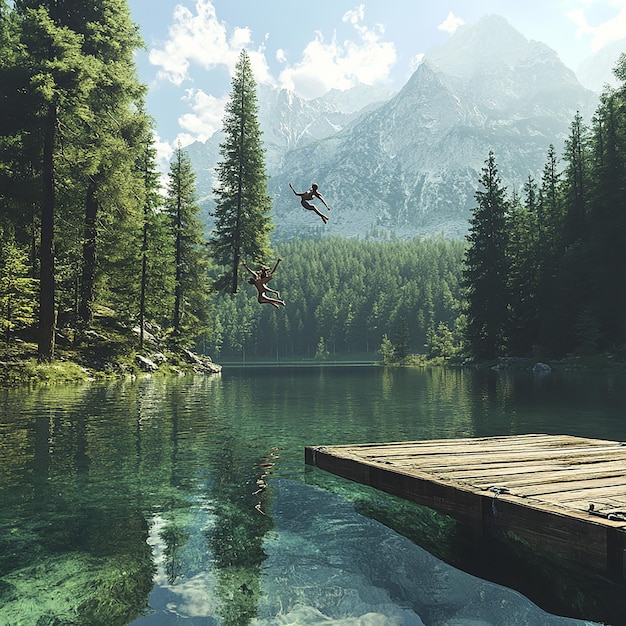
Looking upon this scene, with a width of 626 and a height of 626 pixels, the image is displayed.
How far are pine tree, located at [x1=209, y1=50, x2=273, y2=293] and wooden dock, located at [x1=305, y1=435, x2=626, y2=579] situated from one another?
4041 cm

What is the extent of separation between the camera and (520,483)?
6.79 m

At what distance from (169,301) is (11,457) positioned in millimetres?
37236

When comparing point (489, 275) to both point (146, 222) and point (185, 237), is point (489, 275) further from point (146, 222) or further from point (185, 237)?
point (146, 222)

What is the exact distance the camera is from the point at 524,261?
64.6m

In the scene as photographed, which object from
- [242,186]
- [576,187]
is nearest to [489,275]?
[576,187]

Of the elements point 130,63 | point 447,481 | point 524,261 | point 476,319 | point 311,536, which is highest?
point 130,63

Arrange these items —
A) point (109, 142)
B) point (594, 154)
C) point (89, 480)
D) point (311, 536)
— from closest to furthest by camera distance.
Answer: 1. point (311, 536)
2. point (89, 480)
3. point (109, 142)
4. point (594, 154)

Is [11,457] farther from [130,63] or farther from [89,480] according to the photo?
[130,63]

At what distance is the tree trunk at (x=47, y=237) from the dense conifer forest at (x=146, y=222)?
0.22 ft

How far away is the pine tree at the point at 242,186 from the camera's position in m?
49.6

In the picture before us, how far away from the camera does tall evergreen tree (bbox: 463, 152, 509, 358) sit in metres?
61.3

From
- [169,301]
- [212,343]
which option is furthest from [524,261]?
[212,343]

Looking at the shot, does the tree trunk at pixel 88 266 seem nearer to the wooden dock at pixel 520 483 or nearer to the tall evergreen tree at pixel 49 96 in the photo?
the tall evergreen tree at pixel 49 96

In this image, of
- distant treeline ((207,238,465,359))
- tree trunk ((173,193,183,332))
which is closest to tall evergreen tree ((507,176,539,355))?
tree trunk ((173,193,183,332))
